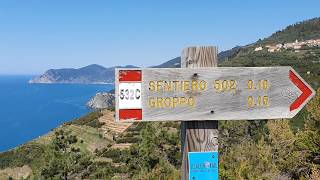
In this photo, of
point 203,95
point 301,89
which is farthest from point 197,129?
point 301,89

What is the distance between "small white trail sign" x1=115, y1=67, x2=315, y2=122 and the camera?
341cm

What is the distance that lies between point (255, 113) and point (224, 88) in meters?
0.35

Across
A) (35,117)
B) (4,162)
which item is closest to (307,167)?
(4,162)

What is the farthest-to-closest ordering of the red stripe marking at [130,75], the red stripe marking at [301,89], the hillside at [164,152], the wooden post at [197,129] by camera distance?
the hillside at [164,152], the red stripe marking at [301,89], the wooden post at [197,129], the red stripe marking at [130,75]

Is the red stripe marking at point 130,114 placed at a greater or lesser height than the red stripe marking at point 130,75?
lesser

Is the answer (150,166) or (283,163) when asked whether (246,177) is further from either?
(150,166)

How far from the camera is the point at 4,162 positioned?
63562 mm

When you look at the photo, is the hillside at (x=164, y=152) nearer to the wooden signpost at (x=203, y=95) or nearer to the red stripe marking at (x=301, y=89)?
the red stripe marking at (x=301, y=89)

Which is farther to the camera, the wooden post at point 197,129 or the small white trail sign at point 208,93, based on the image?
the wooden post at point 197,129

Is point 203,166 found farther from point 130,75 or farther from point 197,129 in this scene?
point 130,75

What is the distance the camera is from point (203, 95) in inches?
139

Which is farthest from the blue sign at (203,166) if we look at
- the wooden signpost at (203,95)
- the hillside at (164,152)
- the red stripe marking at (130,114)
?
the hillside at (164,152)

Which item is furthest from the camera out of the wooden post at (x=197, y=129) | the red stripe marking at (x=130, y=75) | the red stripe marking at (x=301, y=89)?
the red stripe marking at (x=301, y=89)

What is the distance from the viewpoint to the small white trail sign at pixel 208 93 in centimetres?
341
